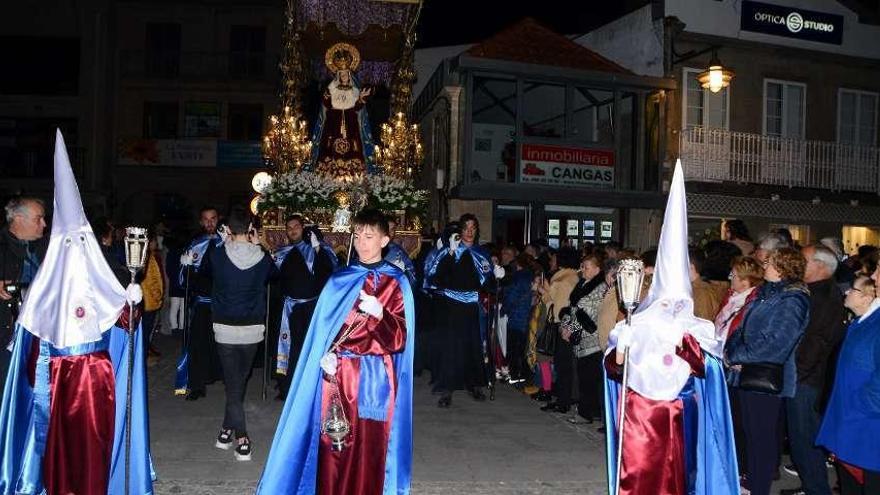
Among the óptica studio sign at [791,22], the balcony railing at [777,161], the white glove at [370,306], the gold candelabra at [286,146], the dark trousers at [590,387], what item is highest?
the óptica studio sign at [791,22]

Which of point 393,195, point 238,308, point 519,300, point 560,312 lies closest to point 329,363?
point 238,308

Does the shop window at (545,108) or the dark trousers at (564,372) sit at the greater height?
the shop window at (545,108)

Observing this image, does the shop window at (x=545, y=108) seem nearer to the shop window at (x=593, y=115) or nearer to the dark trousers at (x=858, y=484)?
the shop window at (x=593, y=115)

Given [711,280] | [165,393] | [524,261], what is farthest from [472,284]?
[165,393]

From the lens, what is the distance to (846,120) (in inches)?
747

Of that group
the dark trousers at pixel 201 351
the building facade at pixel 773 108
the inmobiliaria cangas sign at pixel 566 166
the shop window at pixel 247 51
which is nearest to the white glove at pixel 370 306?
the dark trousers at pixel 201 351

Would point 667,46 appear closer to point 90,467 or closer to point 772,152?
point 772,152

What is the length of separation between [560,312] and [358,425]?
416 centimetres

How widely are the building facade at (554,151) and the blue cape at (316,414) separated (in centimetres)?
1137

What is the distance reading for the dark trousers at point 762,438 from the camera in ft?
17.9

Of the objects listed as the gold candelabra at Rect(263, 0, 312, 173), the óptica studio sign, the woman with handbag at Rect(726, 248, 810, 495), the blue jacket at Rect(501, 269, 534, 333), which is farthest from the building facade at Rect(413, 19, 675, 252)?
the woman with handbag at Rect(726, 248, 810, 495)

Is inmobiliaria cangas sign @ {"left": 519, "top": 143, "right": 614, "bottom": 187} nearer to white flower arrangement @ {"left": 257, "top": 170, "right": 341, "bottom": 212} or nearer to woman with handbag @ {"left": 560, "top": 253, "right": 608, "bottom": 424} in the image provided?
white flower arrangement @ {"left": 257, "top": 170, "right": 341, "bottom": 212}

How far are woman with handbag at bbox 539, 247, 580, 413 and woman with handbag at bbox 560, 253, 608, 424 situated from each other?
0.82 feet

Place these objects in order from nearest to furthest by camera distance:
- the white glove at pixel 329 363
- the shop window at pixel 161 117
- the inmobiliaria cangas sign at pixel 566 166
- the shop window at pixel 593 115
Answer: the white glove at pixel 329 363 < the inmobiliaria cangas sign at pixel 566 166 < the shop window at pixel 593 115 < the shop window at pixel 161 117
